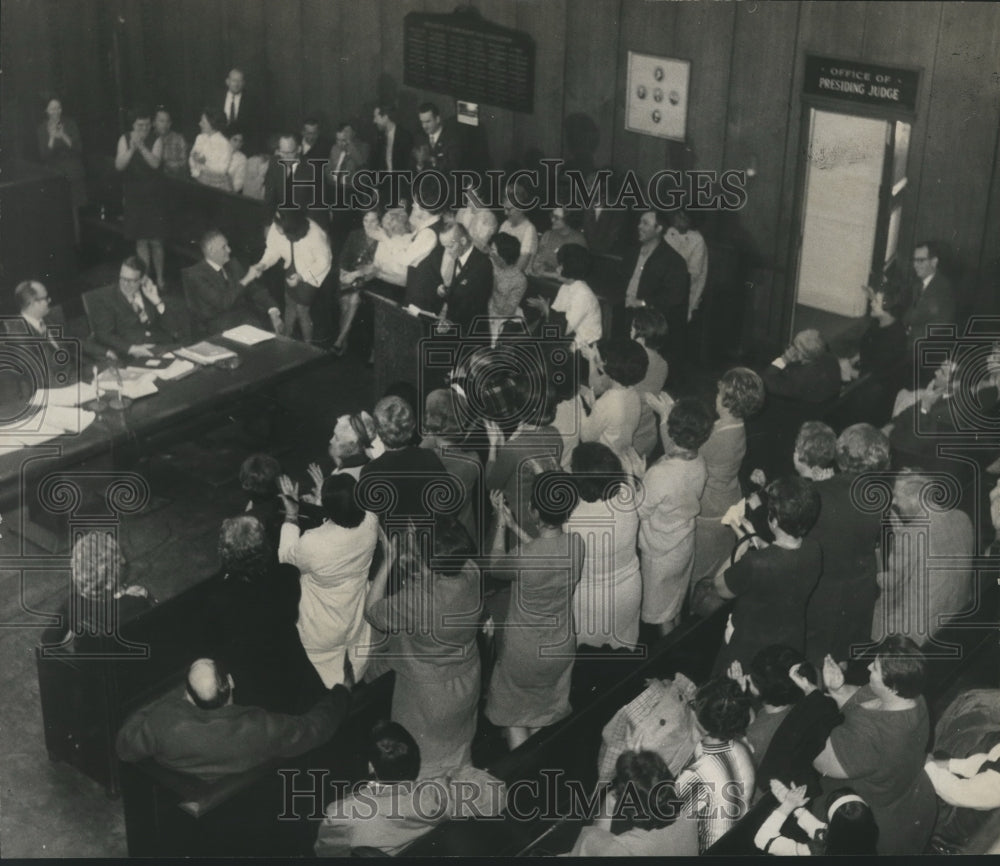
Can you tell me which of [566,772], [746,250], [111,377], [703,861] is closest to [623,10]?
[746,250]

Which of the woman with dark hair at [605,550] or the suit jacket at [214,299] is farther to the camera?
the suit jacket at [214,299]

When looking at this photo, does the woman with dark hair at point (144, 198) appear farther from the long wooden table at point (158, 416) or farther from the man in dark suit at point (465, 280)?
the man in dark suit at point (465, 280)

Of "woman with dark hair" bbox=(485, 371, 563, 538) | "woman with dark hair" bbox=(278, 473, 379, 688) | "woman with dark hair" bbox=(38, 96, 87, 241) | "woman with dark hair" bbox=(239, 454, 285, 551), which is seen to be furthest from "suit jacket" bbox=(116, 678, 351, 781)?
"woman with dark hair" bbox=(38, 96, 87, 241)

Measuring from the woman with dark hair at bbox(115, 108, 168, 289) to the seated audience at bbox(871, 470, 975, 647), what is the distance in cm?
754

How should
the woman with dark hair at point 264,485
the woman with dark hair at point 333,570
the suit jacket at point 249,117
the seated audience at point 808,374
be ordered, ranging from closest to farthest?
the woman with dark hair at point 333,570, the woman with dark hair at point 264,485, the seated audience at point 808,374, the suit jacket at point 249,117

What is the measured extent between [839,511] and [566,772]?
1699 millimetres

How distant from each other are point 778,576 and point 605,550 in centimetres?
80

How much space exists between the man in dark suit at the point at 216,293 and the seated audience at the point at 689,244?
9.87 ft

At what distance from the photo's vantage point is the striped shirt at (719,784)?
5.00m

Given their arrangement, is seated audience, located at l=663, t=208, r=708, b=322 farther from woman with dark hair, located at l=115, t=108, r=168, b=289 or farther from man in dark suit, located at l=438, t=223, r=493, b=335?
woman with dark hair, located at l=115, t=108, r=168, b=289

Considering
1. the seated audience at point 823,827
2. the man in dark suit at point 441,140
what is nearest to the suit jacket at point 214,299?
the man in dark suit at point 441,140

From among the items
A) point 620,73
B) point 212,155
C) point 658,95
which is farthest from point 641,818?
point 212,155

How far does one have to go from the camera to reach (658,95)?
10.8m

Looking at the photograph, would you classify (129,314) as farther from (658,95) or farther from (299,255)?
(658,95)
